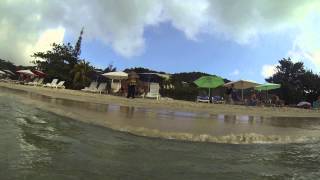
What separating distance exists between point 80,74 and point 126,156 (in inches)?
1686

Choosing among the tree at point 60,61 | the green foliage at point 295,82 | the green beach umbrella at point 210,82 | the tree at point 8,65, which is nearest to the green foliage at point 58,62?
the tree at point 60,61

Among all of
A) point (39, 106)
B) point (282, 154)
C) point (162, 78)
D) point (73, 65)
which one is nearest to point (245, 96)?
point (162, 78)

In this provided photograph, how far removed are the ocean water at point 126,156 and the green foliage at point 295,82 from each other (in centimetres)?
5805

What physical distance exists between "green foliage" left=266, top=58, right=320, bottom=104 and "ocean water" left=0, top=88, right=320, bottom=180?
58.0 metres

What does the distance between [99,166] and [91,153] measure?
1106 mm

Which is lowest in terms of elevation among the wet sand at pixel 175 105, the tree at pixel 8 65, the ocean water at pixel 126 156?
the ocean water at pixel 126 156

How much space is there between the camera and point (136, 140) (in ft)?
34.8

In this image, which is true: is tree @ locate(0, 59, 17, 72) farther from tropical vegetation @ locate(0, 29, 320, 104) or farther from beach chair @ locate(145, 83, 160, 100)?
beach chair @ locate(145, 83, 160, 100)

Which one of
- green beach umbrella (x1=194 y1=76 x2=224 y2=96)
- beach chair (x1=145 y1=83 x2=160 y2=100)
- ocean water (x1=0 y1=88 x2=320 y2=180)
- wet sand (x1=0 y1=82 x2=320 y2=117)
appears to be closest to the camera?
ocean water (x1=0 y1=88 x2=320 y2=180)

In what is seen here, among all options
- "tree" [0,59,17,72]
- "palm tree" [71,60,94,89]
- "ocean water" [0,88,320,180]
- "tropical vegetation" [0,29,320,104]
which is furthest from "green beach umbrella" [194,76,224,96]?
"tree" [0,59,17,72]

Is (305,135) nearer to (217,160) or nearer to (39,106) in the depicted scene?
(217,160)

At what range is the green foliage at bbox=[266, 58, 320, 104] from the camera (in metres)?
68.3

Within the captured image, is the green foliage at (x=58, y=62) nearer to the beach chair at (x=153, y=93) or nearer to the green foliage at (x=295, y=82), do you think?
the beach chair at (x=153, y=93)

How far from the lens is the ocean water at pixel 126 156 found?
7.10 m
